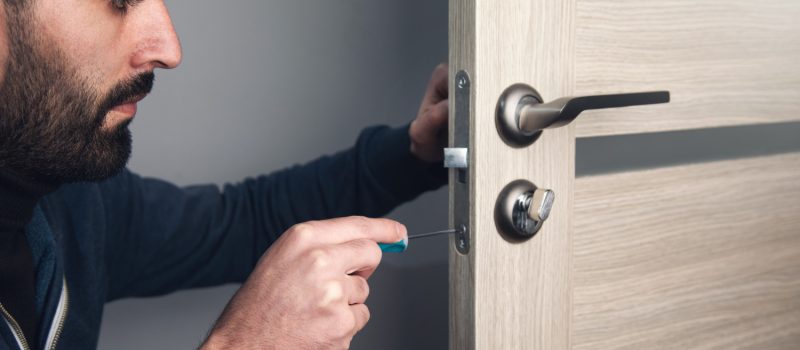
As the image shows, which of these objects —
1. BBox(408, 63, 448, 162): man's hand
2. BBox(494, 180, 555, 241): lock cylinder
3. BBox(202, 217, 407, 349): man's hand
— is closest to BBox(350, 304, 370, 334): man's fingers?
BBox(202, 217, 407, 349): man's hand

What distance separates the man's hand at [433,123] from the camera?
0.83 meters

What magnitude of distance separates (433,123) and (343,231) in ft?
0.90

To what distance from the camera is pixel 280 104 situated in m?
1.26

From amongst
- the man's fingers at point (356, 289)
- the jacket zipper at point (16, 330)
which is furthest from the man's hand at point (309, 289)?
the jacket zipper at point (16, 330)

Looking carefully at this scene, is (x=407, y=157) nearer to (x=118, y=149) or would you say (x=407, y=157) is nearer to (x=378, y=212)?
(x=378, y=212)

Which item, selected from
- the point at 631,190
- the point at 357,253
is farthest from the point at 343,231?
the point at 631,190

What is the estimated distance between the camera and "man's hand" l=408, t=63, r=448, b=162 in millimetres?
828

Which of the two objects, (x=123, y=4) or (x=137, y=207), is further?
(x=137, y=207)

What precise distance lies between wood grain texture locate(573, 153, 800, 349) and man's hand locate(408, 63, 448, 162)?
23 cm

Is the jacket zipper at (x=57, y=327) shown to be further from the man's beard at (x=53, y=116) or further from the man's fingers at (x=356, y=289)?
the man's fingers at (x=356, y=289)

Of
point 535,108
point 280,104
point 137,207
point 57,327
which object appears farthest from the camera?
point 280,104

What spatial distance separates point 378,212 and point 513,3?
0.46 meters

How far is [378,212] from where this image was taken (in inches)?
38.5

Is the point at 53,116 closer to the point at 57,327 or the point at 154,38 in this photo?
the point at 154,38
